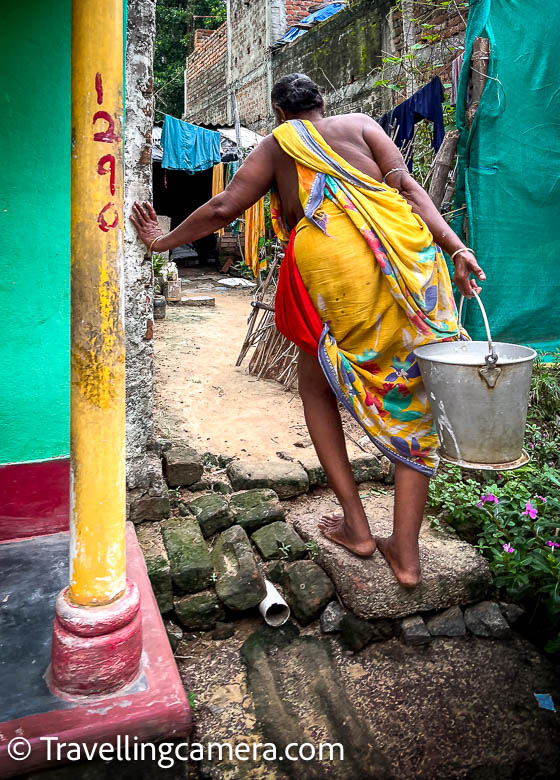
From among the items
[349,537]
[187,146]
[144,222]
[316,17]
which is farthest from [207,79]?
[349,537]

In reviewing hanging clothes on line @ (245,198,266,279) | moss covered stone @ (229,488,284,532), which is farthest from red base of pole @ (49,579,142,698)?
hanging clothes on line @ (245,198,266,279)

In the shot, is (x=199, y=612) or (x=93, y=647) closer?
(x=93, y=647)

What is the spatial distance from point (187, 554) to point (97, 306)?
1.29m

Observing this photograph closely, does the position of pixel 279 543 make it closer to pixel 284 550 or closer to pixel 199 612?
pixel 284 550

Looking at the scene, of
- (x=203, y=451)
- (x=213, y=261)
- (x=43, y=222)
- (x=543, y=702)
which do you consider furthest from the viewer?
(x=213, y=261)

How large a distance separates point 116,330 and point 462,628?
169cm

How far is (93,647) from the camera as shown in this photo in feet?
5.01

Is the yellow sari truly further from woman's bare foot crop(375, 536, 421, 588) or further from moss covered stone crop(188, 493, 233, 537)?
moss covered stone crop(188, 493, 233, 537)

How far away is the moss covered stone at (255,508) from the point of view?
2.76 meters

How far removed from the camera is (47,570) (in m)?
2.17

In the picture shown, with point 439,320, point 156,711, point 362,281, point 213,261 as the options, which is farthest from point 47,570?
point 213,261

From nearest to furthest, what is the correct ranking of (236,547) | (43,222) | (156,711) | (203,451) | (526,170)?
(156,711), (43,222), (236,547), (203,451), (526,170)

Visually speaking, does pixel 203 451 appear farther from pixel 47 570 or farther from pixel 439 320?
pixel 439 320

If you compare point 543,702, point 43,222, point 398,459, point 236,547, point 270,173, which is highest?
point 270,173
